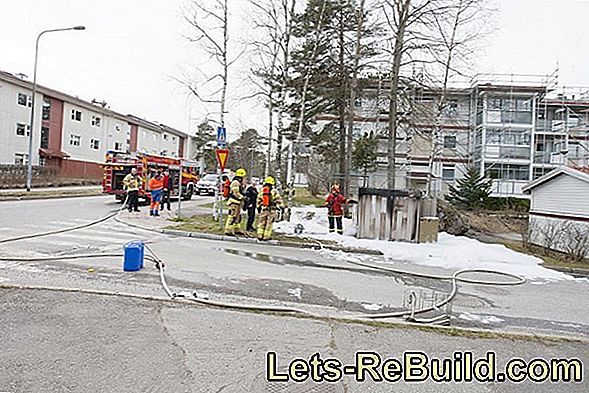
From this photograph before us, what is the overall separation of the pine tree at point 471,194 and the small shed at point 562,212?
14725mm

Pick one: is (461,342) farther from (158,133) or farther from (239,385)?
(158,133)

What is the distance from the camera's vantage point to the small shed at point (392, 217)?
15.8 m

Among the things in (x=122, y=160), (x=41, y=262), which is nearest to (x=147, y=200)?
(x=122, y=160)

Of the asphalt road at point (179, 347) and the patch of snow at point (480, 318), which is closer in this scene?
the asphalt road at point (179, 347)

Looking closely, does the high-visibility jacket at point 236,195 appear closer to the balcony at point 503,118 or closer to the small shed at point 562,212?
the small shed at point 562,212

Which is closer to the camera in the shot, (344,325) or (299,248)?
(344,325)

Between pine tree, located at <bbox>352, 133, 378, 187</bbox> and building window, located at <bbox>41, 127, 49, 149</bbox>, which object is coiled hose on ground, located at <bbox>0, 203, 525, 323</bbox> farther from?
building window, located at <bbox>41, 127, 49, 149</bbox>

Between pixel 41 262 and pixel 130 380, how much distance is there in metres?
6.15

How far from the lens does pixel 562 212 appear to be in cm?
1766

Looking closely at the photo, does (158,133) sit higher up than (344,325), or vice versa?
(158,133)

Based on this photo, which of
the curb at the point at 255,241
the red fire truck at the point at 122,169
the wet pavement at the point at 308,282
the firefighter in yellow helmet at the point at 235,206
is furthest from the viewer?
the red fire truck at the point at 122,169

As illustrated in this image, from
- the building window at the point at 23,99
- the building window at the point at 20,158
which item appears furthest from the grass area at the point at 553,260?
the building window at the point at 23,99

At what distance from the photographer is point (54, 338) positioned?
5043 millimetres

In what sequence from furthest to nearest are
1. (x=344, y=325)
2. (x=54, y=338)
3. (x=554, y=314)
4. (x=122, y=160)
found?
1. (x=122, y=160)
2. (x=554, y=314)
3. (x=344, y=325)
4. (x=54, y=338)
